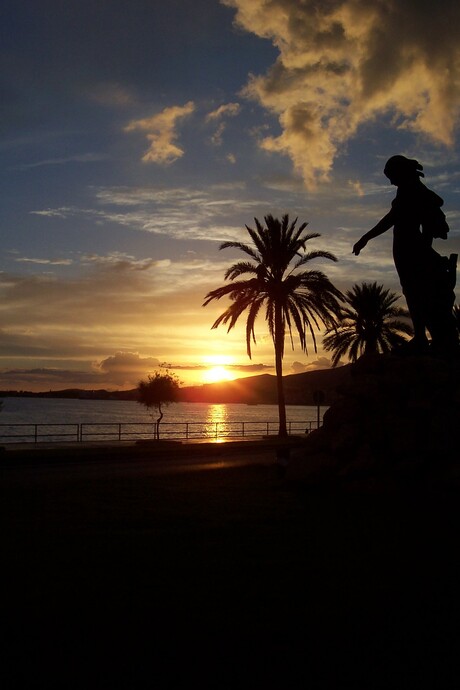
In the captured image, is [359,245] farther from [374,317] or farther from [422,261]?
[374,317]

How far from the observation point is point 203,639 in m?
4.45

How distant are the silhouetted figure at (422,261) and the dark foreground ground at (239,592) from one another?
287cm

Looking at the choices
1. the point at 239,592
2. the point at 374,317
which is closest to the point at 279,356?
the point at 374,317

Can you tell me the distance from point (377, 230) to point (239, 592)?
8.09 metres

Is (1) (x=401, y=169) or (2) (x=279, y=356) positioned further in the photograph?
(2) (x=279, y=356)

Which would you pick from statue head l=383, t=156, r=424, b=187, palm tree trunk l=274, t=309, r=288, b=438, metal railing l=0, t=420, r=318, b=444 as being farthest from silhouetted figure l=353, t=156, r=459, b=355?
palm tree trunk l=274, t=309, r=288, b=438

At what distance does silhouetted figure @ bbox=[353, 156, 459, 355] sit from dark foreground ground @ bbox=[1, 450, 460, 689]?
2867 millimetres

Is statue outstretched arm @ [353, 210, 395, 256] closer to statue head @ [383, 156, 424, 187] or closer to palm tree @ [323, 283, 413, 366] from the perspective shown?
statue head @ [383, 156, 424, 187]

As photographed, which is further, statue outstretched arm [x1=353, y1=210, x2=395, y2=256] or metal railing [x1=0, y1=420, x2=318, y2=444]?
metal railing [x1=0, y1=420, x2=318, y2=444]

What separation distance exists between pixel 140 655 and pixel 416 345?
27.5 feet

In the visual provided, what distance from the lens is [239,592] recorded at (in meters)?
5.39

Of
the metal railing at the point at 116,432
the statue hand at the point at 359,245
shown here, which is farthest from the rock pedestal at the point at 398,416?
the metal railing at the point at 116,432

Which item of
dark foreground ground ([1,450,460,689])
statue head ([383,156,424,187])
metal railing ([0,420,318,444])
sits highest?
statue head ([383,156,424,187])

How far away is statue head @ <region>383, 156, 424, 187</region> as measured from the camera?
457 inches
